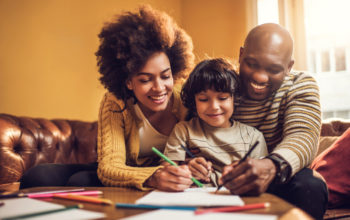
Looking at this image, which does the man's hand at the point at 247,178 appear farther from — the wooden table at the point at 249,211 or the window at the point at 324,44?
the window at the point at 324,44

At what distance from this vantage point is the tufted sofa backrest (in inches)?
83.0

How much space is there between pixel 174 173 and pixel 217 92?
44 centimetres

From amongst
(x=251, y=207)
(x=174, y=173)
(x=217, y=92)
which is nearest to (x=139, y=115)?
(x=217, y=92)

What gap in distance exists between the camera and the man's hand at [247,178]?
0.86 meters

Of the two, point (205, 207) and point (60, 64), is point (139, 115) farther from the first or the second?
point (60, 64)

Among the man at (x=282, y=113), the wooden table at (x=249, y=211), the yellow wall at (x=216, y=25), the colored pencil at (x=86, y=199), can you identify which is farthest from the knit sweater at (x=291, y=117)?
the yellow wall at (x=216, y=25)

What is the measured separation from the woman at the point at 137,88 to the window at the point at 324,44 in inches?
72.9

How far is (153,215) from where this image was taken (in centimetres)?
66

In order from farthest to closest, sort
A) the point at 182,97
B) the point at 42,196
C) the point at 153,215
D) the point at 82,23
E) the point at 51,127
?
the point at 82,23
the point at 51,127
the point at 182,97
the point at 42,196
the point at 153,215

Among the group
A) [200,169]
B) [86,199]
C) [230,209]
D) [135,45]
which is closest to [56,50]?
[135,45]

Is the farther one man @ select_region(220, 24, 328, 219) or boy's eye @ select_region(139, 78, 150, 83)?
boy's eye @ select_region(139, 78, 150, 83)

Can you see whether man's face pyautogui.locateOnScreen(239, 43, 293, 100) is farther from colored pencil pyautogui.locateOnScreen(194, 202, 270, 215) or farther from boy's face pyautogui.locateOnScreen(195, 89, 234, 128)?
colored pencil pyautogui.locateOnScreen(194, 202, 270, 215)

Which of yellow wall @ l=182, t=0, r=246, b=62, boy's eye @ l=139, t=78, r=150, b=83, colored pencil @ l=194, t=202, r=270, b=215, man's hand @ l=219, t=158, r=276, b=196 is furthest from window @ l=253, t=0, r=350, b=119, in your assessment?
colored pencil @ l=194, t=202, r=270, b=215

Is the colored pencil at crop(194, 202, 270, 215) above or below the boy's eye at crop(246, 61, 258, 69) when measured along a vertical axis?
below
